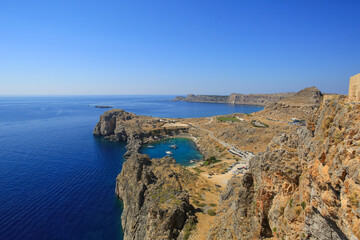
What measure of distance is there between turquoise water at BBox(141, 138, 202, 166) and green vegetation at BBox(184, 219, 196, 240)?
48.1 meters

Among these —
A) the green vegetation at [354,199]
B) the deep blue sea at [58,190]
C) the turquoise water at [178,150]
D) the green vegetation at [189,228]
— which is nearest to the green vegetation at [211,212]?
the green vegetation at [189,228]

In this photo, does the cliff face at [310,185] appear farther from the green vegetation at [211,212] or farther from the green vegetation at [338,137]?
the green vegetation at [211,212]

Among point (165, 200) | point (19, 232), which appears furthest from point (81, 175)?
point (165, 200)

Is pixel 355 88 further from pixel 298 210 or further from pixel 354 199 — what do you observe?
pixel 298 210

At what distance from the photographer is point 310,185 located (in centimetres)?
1352

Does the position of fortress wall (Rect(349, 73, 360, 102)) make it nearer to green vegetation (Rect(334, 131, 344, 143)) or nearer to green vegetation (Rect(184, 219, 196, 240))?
green vegetation (Rect(334, 131, 344, 143))

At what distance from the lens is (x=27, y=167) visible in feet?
232

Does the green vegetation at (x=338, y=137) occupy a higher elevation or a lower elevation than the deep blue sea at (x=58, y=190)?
Result: higher

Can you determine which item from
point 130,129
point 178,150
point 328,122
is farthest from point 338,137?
point 130,129

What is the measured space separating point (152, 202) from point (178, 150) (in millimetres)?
63213

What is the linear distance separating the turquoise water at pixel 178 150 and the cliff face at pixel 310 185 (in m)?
60.9

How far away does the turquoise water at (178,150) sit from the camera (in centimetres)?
8744

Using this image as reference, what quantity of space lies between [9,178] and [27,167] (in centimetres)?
845

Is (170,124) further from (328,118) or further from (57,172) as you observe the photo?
(328,118)
